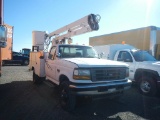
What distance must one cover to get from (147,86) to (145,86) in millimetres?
91

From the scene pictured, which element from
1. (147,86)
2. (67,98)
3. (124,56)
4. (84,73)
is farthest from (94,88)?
(124,56)

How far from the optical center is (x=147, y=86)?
7.13 metres

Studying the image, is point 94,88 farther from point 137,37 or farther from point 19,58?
point 19,58

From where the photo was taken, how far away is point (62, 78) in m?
5.48

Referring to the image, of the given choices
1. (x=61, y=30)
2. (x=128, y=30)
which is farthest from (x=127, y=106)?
(x=128, y=30)

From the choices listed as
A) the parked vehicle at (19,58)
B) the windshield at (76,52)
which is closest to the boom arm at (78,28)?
the windshield at (76,52)

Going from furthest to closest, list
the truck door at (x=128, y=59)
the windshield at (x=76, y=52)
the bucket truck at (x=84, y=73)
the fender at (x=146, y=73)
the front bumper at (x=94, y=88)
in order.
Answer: the truck door at (x=128, y=59)
the fender at (x=146, y=73)
the windshield at (x=76, y=52)
the bucket truck at (x=84, y=73)
the front bumper at (x=94, y=88)

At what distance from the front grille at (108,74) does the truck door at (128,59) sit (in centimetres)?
271

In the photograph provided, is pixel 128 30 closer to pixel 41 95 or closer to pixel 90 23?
pixel 90 23

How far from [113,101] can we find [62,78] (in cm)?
212

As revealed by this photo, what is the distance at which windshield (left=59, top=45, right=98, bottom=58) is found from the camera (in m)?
6.18

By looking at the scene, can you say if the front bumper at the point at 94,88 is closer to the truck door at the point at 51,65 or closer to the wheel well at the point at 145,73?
the truck door at the point at 51,65

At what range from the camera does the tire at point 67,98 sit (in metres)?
4.80

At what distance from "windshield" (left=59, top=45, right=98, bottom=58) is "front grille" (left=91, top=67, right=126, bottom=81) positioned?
5.10 ft
